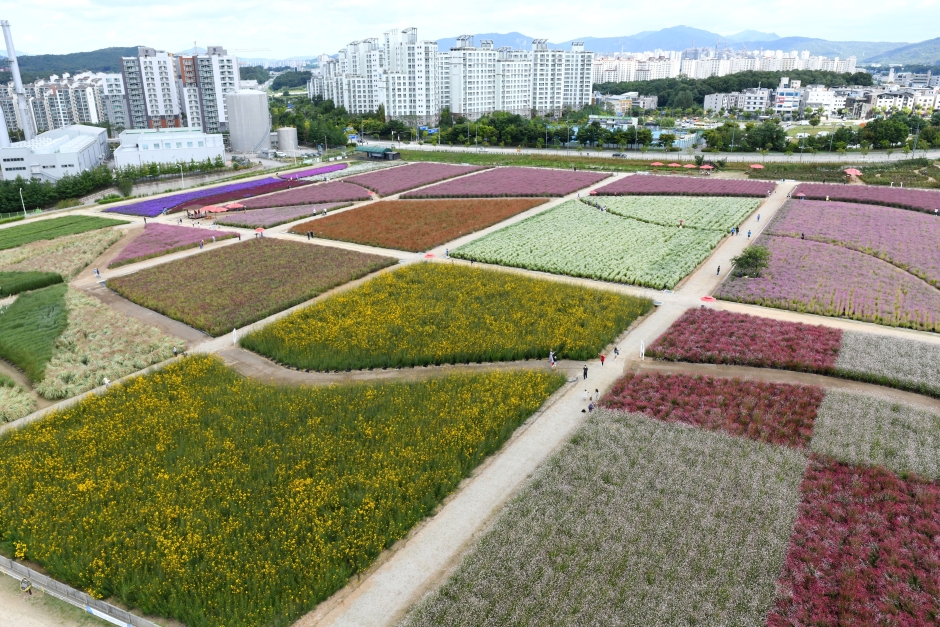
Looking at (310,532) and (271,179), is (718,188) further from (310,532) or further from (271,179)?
(310,532)

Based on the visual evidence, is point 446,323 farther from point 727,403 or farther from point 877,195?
point 877,195

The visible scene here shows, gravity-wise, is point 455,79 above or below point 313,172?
above

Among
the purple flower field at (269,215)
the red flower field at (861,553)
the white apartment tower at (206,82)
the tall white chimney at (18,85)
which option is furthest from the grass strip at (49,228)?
the white apartment tower at (206,82)

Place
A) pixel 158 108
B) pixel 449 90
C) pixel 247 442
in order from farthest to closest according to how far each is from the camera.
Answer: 1. pixel 449 90
2. pixel 158 108
3. pixel 247 442

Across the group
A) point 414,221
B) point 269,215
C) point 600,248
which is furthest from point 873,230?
point 269,215

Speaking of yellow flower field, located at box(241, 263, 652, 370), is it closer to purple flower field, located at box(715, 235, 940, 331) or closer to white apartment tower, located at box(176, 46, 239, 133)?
purple flower field, located at box(715, 235, 940, 331)

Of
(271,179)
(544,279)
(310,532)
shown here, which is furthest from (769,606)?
(271,179)

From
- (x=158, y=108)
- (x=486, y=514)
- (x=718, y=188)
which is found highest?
(x=158, y=108)
